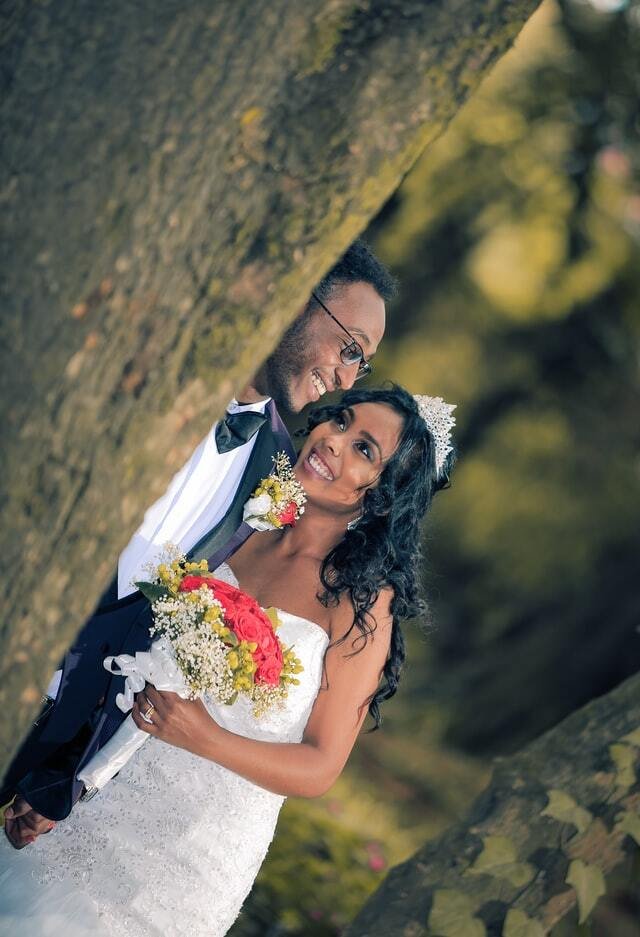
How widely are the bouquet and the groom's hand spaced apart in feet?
0.58

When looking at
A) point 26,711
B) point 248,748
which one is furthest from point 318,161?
point 248,748

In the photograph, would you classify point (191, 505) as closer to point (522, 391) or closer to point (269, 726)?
point (269, 726)

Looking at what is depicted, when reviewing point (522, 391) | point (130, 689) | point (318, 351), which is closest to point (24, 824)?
point (130, 689)

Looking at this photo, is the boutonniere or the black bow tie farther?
the black bow tie

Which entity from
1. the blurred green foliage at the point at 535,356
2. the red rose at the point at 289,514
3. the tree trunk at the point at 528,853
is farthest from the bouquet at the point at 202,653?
the blurred green foliage at the point at 535,356

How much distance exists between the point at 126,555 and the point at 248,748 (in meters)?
0.89

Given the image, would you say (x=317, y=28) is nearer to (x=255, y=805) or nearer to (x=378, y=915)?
(x=255, y=805)

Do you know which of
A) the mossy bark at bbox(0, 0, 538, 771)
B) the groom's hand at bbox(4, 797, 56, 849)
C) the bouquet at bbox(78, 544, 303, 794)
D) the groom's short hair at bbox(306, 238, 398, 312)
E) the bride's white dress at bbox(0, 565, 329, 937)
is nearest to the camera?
the mossy bark at bbox(0, 0, 538, 771)

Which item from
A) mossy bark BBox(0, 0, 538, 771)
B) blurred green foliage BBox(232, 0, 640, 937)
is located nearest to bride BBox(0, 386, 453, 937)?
mossy bark BBox(0, 0, 538, 771)

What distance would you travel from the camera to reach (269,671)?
3.25m

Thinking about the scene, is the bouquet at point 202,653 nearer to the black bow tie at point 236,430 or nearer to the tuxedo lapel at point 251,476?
the tuxedo lapel at point 251,476

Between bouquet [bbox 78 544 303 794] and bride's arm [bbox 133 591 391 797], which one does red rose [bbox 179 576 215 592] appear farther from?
bride's arm [bbox 133 591 391 797]

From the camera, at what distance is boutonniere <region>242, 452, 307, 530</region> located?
3855mm

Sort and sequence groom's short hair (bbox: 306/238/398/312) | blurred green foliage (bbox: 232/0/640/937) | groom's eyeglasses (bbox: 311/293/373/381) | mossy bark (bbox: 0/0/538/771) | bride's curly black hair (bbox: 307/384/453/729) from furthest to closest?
1. blurred green foliage (bbox: 232/0/640/937)
2. groom's short hair (bbox: 306/238/398/312)
3. groom's eyeglasses (bbox: 311/293/373/381)
4. bride's curly black hair (bbox: 307/384/453/729)
5. mossy bark (bbox: 0/0/538/771)
